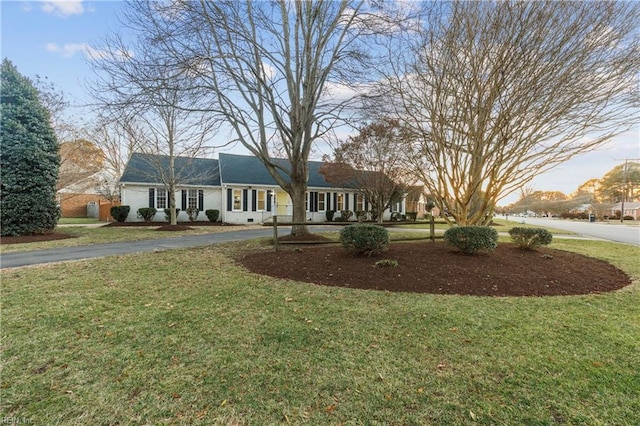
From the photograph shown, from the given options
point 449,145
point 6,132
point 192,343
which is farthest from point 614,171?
point 6,132

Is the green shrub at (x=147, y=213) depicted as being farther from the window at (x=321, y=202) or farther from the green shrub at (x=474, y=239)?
the green shrub at (x=474, y=239)

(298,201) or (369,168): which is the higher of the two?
(369,168)

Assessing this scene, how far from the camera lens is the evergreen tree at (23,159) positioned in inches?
474

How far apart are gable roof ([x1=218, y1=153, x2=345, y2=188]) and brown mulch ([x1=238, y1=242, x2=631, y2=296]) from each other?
15.6 meters

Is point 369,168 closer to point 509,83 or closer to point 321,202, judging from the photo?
point 321,202

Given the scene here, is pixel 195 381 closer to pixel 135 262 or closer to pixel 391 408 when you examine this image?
pixel 391 408

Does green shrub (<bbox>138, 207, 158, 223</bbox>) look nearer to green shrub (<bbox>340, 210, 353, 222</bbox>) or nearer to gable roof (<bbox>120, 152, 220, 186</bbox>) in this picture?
gable roof (<bbox>120, 152, 220, 186</bbox>)

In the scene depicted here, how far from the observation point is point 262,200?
23.5 meters

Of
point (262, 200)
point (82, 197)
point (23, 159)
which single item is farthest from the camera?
point (82, 197)

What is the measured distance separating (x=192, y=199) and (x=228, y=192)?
114 inches

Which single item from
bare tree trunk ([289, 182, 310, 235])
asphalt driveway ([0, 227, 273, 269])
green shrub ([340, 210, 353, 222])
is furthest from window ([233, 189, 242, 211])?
bare tree trunk ([289, 182, 310, 235])

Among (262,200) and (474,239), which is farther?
(262,200)

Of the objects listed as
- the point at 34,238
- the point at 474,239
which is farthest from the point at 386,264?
the point at 34,238

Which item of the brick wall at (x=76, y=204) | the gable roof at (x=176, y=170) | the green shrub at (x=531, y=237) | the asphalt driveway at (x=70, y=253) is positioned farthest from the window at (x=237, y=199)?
the green shrub at (x=531, y=237)
